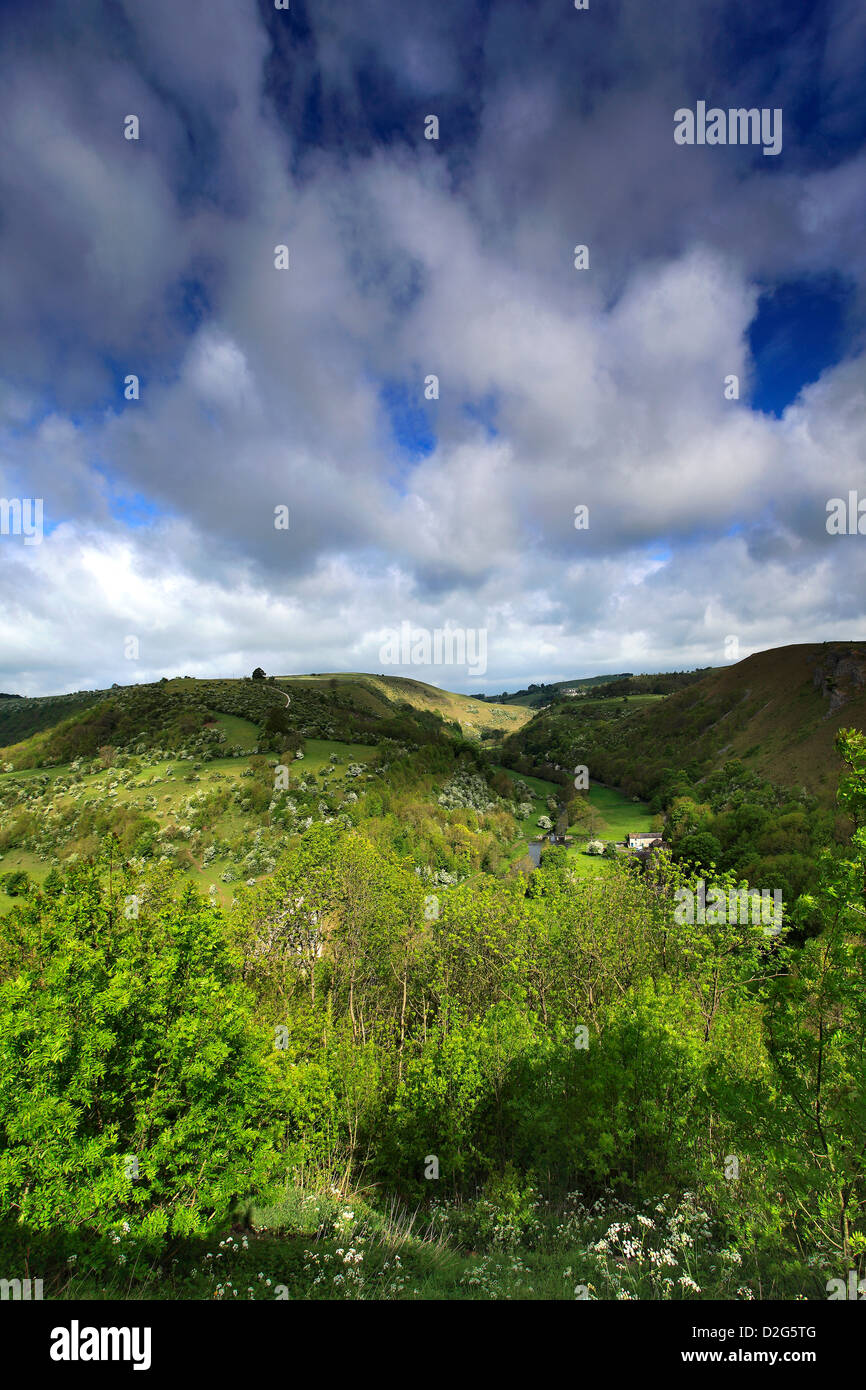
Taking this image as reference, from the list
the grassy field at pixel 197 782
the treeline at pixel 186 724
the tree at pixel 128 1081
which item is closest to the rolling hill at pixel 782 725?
the treeline at pixel 186 724

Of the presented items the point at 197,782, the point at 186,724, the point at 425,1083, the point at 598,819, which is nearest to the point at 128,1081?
the point at 425,1083

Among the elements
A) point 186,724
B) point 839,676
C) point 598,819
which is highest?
point 839,676

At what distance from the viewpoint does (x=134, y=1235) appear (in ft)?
55.9

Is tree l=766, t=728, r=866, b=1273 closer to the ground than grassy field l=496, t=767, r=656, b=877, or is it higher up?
higher up

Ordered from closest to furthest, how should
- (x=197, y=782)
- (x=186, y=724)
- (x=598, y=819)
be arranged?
(x=197, y=782)
(x=186, y=724)
(x=598, y=819)

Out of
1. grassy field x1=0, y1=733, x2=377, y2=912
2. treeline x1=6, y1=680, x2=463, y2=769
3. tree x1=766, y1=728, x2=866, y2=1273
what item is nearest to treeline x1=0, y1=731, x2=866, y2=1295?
tree x1=766, y1=728, x2=866, y2=1273

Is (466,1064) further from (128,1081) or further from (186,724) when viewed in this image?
(186,724)

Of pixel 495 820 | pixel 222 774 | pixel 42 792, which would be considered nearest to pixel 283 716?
pixel 222 774

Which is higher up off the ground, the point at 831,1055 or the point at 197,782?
the point at 197,782

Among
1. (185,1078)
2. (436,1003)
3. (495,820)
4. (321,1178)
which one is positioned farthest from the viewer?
(495,820)

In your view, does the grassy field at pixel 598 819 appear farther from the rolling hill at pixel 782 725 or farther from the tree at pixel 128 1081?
the tree at pixel 128 1081

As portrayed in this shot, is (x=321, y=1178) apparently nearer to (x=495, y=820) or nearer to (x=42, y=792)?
(x=495, y=820)

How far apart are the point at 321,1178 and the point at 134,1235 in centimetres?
1056

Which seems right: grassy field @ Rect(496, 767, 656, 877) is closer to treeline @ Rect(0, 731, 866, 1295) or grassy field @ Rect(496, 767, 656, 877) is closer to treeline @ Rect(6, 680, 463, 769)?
treeline @ Rect(6, 680, 463, 769)
